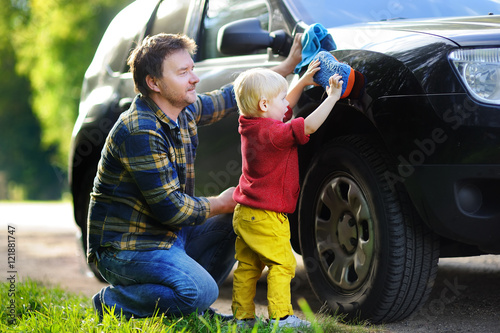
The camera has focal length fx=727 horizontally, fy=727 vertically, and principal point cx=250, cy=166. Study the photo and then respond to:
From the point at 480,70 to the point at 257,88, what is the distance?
95 cm

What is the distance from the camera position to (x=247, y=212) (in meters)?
3.33

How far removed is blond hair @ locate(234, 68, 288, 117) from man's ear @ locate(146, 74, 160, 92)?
43 centimetres

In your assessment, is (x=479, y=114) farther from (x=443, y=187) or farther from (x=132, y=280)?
(x=132, y=280)

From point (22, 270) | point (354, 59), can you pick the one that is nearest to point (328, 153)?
point (354, 59)

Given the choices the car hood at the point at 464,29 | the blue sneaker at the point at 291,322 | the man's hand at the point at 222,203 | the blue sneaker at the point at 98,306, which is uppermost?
the car hood at the point at 464,29

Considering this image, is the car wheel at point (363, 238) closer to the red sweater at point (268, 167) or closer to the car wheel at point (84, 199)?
the red sweater at point (268, 167)

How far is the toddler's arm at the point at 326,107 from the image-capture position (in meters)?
3.15

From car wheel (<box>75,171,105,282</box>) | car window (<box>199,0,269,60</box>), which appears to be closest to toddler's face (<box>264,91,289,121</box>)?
car window (<box>199,0,269,60</box>)

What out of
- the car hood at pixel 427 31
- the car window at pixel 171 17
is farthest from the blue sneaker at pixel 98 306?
the car window at pixel 171 17

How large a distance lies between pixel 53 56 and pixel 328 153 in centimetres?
2662

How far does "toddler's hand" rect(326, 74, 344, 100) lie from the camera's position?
315 cm

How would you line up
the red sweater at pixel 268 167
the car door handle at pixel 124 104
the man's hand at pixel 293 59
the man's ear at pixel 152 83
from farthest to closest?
the car door handle at pixel 124 104
the man's hand at pixel 293 59
the man's ear at pixel 152 83
the red sweater at pixel 268 167

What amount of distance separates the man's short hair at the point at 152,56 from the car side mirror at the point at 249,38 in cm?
32

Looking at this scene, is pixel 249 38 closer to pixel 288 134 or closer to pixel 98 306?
pixel 288 134
